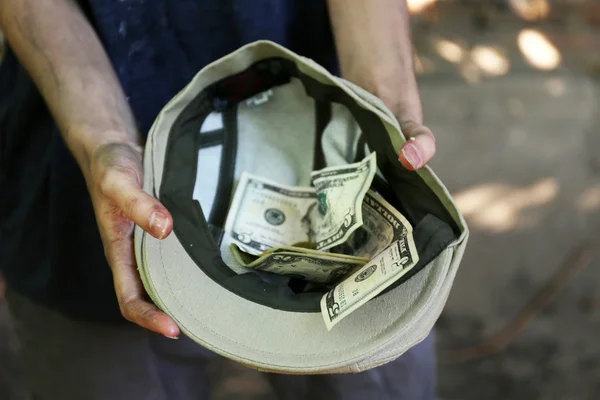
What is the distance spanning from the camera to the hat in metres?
0.45

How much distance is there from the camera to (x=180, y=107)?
0.54 meters

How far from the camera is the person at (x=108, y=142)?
0.56 m

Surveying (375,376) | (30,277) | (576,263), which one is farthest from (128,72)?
(576,263)

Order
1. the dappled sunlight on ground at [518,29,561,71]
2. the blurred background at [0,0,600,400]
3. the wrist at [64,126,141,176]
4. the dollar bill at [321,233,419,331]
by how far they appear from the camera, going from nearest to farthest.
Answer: the dollar bill at [321,233,419,331] < the wrist at [64,126,141,176] < the blurred background at [0,0,600,400] < the dappled sunlight on ground at [518,29,561,71]

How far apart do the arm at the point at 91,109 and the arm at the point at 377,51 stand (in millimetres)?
217

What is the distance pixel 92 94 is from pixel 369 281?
31 cm

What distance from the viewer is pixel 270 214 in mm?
584

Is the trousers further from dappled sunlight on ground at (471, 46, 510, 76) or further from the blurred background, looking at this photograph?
dappled sunlight on ground at (471, 46, 510, 76)

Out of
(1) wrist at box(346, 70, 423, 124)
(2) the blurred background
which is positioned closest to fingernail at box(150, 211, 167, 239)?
(1) wrist at box(346, 70, 423, 124)

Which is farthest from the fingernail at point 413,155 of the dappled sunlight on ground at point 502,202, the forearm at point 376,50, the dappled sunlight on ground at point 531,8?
the dappled sunlight on ground at point 531,8

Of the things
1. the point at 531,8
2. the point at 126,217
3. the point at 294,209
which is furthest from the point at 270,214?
the point at 531,8

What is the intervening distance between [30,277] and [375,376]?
1.21ft

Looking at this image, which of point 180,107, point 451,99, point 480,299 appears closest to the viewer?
point 180,107

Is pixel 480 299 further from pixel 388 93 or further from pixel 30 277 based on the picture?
pixel 30 277
